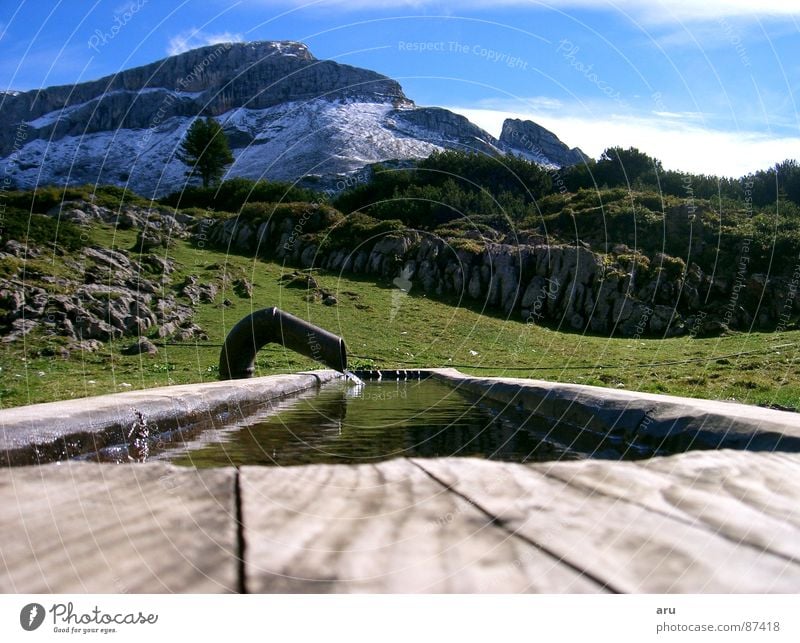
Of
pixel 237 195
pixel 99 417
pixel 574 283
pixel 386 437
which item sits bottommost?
pixel 386 437

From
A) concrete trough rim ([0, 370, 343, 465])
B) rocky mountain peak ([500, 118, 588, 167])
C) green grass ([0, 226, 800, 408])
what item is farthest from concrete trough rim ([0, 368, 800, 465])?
rocky mountain peak ([500, 118, 588, 167])

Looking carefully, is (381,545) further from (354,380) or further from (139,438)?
(354,380)

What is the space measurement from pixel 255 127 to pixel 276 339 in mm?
106171

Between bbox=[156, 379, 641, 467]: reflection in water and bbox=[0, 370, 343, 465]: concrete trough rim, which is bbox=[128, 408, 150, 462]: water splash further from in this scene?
bbox=[156, 379, 641, 467]: reflection in water

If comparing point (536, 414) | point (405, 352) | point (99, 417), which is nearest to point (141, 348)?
point (405, 352)

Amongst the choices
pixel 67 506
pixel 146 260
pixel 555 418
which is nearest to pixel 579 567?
pixel 67 506

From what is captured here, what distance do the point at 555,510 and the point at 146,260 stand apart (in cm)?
3046

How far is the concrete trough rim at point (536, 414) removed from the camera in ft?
14.5

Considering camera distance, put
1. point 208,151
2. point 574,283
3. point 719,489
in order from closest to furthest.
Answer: point 719,489 → point 574,283 → point 208,151

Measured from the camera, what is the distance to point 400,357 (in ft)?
74.3

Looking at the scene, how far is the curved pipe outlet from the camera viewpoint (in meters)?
13.7

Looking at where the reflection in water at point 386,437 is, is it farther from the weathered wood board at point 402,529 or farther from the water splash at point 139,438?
the weathered wood board at point 402,529

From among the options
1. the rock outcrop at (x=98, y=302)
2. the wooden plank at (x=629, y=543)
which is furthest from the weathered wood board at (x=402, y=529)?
the rock outcrop at (x=98, y=302)

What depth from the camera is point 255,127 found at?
4365 inches
